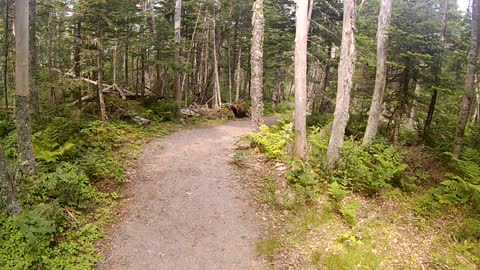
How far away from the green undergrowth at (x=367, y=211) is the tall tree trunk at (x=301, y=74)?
49 centimetres

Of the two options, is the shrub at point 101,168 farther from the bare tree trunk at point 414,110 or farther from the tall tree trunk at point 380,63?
the bare tree trunk at point 414,110

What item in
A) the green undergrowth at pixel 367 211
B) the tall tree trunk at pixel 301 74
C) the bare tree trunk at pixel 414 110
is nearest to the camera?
the green undergrowth at pixel 367 211

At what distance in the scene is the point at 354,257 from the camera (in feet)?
18.3

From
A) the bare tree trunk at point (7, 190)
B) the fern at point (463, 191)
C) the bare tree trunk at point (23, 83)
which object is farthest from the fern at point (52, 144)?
the fern at point (463, 191)

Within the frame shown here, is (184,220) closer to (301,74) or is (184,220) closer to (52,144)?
(52,144)

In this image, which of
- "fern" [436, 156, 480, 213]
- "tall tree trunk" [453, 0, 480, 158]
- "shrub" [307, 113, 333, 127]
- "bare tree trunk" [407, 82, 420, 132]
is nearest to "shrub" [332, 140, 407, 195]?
"fern" [436, 156, 480, 213]

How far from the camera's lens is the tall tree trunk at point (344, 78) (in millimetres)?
7770

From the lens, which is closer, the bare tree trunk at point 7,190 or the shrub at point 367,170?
the bare tree trunk at point 7,190

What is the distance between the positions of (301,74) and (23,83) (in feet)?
21.0

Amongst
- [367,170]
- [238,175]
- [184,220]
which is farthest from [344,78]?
[184,220]

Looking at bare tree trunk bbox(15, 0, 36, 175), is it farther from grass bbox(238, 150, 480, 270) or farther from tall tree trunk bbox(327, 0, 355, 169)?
tall tree trunk bbox(327, 0, 355, 169)

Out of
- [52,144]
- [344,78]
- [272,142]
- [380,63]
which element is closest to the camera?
[52,144]

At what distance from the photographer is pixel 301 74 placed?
838 centimetres

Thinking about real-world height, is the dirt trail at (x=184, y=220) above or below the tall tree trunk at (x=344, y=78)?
below
